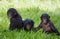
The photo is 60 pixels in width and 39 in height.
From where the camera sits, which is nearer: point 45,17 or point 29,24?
point 45,17

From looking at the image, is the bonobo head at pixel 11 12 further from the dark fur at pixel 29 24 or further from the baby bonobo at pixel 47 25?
the baby bonobo at pixel 47 25

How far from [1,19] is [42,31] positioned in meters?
1.22

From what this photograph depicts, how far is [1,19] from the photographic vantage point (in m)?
7.49

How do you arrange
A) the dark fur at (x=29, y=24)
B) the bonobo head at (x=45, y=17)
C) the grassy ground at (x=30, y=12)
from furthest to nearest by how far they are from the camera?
the dark fur at (x=29, y=24) → the bonobo head at (x=45, y=17) → the grassy ground at (x=30, y=12)

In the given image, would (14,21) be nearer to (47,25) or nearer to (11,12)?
(11,12)

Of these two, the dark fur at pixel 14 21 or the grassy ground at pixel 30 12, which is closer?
the grassy ground at pixel 30 12

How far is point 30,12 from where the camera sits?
308 inches

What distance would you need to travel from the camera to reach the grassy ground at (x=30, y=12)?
627cm

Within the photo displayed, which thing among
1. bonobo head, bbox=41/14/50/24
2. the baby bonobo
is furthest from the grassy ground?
bonobo head, bbox=41/14/50/24

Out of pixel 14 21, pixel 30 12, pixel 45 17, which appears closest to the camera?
pixel 45 17

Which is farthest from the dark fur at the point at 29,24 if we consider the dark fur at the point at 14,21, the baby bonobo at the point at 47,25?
the baby bonobo at the point at 47,25

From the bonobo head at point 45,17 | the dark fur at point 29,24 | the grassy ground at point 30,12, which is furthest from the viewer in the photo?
the dark fur at point 29,24

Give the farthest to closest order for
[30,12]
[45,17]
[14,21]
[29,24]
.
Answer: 1. [30,12]
2. [14,21]
3. [29,24]
4. [45,17]

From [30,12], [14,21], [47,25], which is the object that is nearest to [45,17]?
[47,25]
